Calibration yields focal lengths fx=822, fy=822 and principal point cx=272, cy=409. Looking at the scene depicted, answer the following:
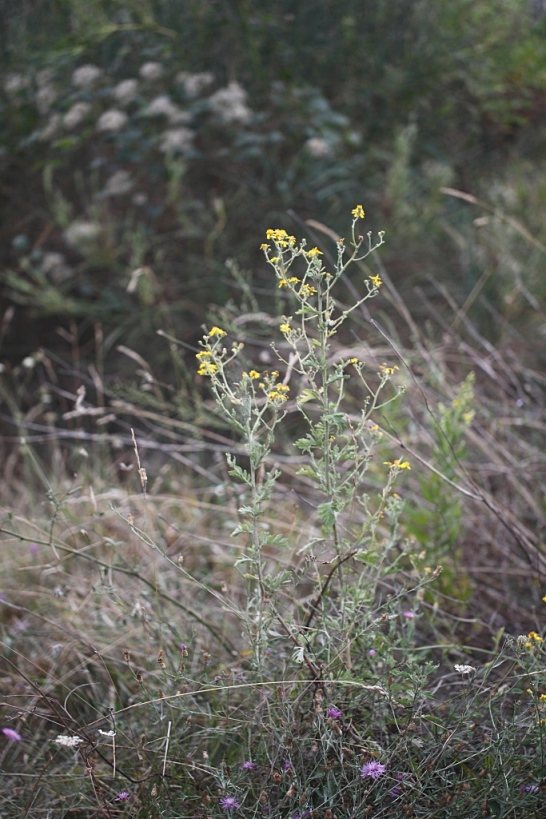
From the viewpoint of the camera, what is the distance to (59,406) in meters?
3.80

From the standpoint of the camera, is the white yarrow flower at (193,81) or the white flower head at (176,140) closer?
the white flower head at (176,140)

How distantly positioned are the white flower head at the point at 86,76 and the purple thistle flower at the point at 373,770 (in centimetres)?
311

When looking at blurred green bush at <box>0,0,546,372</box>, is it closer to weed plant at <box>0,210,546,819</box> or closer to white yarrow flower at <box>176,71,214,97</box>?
white yarrow flower at <box>176,71,214,97</box>

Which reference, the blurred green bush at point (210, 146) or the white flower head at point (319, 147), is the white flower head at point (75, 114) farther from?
the white flower head at point (319, 147)

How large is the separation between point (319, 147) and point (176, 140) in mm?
594

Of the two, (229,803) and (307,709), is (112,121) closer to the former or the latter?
(307,709)

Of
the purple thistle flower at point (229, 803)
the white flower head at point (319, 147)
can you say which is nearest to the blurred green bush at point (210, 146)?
the white flower head at point (319, 147)

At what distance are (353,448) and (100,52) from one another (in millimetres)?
3216

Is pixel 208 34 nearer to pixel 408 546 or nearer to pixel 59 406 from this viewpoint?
pixel 59 406

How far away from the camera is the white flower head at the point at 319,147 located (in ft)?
11.3

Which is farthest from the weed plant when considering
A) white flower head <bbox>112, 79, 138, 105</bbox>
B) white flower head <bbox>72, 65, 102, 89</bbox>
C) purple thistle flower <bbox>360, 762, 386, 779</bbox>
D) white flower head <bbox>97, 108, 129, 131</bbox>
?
white flower head <bbox>72, 65, 102, 89</bbox>

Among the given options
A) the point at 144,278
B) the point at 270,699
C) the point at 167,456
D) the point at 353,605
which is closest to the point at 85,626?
the point at 270,699

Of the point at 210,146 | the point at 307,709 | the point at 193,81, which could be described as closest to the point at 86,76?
the point at 193,81

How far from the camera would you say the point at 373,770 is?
4.05ft
